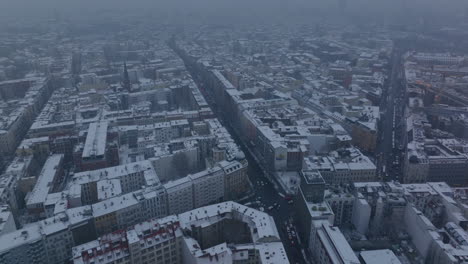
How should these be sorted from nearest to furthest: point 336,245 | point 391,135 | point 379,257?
point 336,245 < point 379,257 < point 391,135

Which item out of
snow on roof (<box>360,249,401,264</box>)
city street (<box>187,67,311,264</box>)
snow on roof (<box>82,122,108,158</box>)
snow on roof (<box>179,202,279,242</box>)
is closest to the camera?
snow on roof (<box>360,249,401,264</box>)

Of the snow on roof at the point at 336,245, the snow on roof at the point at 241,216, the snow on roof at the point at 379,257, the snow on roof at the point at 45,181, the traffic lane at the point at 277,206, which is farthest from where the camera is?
the snow on roof at the point at 45,181

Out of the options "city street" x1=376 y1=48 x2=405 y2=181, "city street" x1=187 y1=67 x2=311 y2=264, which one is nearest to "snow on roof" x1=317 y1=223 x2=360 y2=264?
"city street" x1=187 y1=67 x2=311 y2=264

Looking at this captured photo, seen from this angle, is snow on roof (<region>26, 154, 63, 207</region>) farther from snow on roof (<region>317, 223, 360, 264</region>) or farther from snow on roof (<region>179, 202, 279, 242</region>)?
snow on roof (<region>317, 223, 360, 264</region>)

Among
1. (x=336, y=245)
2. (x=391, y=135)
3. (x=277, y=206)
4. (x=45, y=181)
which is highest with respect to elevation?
(x=336, y=245)

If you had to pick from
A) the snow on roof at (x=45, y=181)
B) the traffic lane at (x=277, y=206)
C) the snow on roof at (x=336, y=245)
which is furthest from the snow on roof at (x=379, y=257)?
the snow on roof at (x=45, y=181)

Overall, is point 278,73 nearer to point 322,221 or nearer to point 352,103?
point 352,103

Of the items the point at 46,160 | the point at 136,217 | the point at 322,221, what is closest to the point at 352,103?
the point at 322,221

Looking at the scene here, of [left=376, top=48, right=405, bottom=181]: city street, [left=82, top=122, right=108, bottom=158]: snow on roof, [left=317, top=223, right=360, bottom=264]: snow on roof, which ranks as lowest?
[left=376, top=48, right=405, bottom=181]: city street

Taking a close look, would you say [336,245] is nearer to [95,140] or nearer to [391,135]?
[95,140]

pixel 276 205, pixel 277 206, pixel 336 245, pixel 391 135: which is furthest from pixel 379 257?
pixel 391 135

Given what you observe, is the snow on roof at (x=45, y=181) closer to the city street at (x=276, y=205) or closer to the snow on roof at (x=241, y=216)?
the snow on roof at (x=241, y=216)
